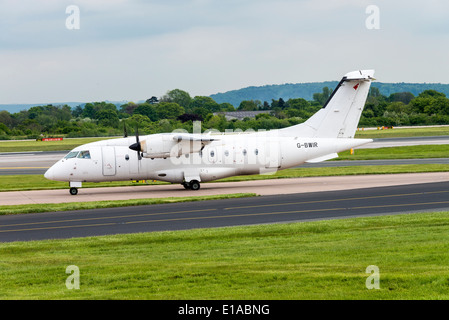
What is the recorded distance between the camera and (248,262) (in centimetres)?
1412

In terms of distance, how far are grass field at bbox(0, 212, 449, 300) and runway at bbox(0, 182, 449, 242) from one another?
1.87 m

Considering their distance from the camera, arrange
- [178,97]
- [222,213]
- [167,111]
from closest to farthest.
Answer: [222,213] → [167,111] → [178,97]

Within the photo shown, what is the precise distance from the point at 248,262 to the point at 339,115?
Answer: 22.9 metres

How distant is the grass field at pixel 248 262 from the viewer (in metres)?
10.9

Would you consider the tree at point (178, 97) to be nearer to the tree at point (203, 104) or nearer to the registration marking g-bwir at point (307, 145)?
Answer: the tree at point (203, 104)

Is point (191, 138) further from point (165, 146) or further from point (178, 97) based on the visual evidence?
point (178, 97)

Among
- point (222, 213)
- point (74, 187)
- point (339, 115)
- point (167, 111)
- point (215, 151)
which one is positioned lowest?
point (222, 213)

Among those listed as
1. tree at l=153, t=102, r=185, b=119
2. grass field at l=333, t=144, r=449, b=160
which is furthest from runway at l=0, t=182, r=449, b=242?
tree at l=153, t=102, r=185, b=119

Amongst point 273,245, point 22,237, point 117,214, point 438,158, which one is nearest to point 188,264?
point 273,245

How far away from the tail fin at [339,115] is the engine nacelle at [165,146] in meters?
6.32

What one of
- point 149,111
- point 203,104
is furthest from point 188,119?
point 203,104

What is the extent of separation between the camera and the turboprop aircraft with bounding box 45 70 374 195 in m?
33.3

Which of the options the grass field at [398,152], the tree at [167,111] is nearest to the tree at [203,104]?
the tree at [167,111]
